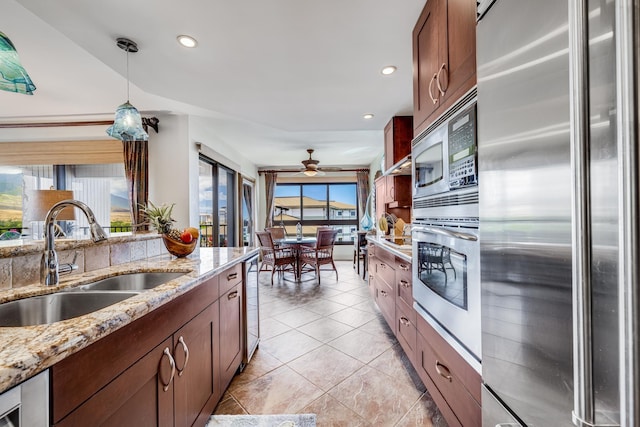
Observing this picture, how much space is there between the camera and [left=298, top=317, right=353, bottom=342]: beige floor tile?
8.21ft

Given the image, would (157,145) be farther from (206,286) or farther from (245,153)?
(206,286)

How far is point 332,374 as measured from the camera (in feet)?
6.25

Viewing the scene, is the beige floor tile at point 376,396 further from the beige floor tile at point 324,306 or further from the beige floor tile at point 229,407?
the beige floor tile at point 324,306

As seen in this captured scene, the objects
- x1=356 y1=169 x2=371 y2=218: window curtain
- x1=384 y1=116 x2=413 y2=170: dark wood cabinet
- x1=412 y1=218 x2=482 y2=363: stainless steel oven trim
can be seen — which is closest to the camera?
x1=412 y1=218 x2=482 y2=363: stainless steel oven trim

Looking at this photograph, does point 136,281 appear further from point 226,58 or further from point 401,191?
point 401,191

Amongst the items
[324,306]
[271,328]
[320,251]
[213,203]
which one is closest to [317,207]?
[320,251]

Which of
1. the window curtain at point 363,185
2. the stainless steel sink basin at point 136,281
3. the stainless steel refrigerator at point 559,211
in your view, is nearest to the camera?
the stainless steel refrigerator at point 559,211

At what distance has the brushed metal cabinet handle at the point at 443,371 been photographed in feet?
3.94

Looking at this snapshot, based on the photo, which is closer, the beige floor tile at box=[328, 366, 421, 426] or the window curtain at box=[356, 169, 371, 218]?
the beige floor tile at box=[328, 366, 421, 426]

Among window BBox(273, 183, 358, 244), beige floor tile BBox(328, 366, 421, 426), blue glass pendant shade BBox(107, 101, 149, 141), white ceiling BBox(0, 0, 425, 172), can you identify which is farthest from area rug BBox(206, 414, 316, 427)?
window BBox(273, 183, 358, 244)

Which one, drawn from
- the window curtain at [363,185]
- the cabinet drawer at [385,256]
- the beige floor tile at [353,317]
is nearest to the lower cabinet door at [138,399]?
the cabinet drawer at [385,256]

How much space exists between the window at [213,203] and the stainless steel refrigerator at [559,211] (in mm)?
3847

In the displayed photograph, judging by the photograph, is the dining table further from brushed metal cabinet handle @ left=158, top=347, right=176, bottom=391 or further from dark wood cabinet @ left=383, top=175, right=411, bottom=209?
brushed metal cabinet handle @ left=158, top=347, right=176, bottom=391

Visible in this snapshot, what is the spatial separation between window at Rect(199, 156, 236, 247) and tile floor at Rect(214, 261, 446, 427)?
172 cm
